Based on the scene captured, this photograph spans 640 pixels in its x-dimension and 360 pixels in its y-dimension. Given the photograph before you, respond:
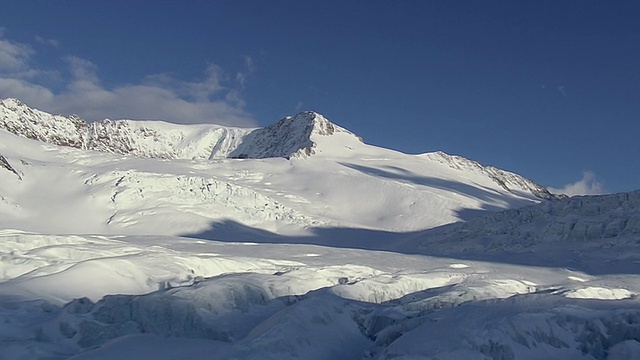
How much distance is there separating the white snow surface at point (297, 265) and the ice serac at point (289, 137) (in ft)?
73.7

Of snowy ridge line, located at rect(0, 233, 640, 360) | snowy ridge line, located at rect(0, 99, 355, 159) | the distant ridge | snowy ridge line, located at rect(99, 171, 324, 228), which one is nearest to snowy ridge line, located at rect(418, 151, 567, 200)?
the distant ridge

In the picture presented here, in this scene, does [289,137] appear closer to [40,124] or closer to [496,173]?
[496,173]

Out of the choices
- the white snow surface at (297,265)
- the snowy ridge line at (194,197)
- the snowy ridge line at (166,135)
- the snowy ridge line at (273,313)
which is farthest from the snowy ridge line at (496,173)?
the snowy ridge line at (273,313)

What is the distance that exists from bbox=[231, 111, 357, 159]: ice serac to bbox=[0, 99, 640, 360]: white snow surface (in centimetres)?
2247

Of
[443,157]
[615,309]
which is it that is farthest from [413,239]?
[443,157]

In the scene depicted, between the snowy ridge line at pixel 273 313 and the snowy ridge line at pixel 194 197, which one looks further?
the snowy ridge line at pixel 194 197

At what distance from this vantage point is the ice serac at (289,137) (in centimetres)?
12088

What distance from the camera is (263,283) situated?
25078 millimetres

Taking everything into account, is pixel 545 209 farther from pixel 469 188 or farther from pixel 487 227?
pixel 469 188

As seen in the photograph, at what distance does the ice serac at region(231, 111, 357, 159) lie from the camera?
120875 mm

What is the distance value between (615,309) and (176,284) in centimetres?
1625

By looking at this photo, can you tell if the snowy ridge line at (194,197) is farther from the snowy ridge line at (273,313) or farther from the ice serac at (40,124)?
the ice serac at (40,124)

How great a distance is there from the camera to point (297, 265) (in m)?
32.1

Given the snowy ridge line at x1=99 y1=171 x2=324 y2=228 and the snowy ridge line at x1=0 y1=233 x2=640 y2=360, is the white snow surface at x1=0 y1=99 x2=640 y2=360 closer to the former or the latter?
the snowy ridge line at x1=0 y1=233 x2=640 y2=360
